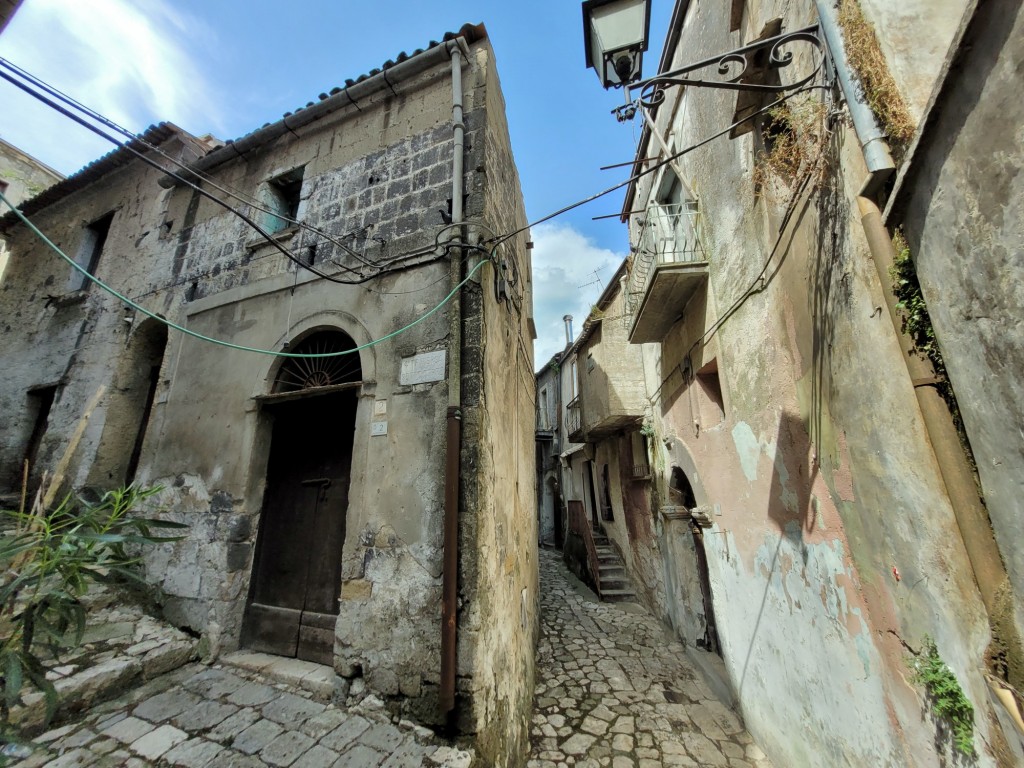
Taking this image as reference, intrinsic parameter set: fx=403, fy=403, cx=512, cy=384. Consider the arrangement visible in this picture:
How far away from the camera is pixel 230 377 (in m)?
4.36

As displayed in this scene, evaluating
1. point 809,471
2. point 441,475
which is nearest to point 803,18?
point 809,471

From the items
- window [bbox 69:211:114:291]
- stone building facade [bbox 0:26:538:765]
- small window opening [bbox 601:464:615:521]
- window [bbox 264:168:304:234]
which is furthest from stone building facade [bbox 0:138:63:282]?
small window opening [bbox 601:464:615:521]

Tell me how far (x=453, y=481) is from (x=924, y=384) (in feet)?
9.21

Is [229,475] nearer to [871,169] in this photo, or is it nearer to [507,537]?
[507,537]

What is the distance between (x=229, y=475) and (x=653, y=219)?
6.32m

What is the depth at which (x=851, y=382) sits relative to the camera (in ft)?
8.51

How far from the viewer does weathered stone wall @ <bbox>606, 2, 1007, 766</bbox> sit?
2186mm

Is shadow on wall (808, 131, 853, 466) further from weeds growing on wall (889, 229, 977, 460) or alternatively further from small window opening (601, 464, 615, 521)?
small window opening (601, 464, 615, 521)

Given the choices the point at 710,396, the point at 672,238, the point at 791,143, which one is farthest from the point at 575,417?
the point at 791,143

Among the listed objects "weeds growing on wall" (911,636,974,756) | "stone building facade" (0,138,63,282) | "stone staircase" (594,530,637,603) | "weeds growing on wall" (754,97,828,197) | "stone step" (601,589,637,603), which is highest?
"stone building facade" (0,138,63,282)

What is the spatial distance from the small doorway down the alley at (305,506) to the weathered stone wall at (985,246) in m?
3.94

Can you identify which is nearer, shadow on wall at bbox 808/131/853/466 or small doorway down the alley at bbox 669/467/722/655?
shadow on wall at bbox 808/131/853/466

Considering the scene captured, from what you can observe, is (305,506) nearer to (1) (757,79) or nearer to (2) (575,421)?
(1) (757,79)

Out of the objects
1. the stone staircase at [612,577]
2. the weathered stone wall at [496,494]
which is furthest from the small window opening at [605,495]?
the weathered stone wall at [496,494]
